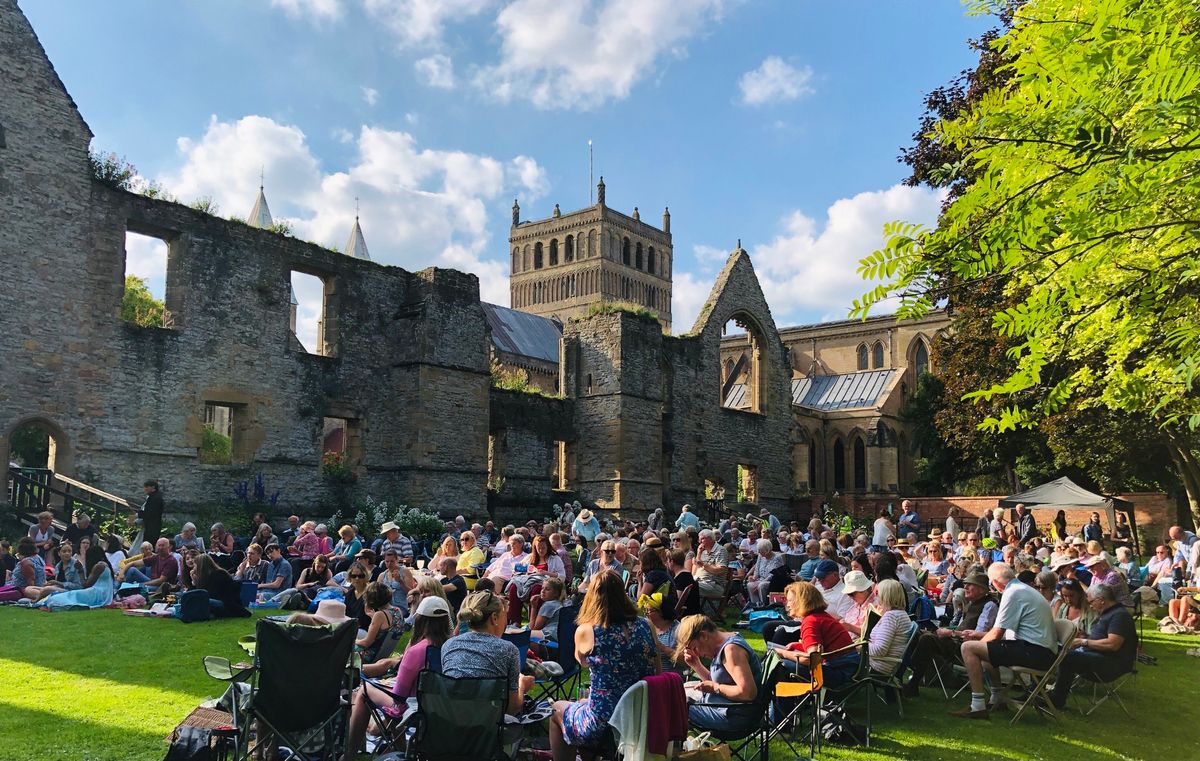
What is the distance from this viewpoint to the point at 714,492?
107 ft

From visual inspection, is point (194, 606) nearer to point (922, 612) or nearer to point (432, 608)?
point (432, 608)

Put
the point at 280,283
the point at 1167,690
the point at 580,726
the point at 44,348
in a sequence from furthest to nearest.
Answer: the point at 280,283 < the point at 44,348 < the point at 1167,690 < the point at 580,726

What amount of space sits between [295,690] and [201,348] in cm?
1609

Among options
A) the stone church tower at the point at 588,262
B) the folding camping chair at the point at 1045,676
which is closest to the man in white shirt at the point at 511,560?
the folding camping chair at the point at 1045,676

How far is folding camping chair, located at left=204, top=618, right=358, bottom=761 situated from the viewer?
238 inches

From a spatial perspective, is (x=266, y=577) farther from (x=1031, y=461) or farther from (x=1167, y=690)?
(x=1031, y=461)

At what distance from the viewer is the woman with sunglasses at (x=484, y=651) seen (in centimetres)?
598

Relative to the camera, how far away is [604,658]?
5875 mm

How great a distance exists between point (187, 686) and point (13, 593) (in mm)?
7133

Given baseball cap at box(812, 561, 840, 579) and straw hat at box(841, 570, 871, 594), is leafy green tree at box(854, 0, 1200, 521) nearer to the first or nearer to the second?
straw hat at box(841, 570, 871, 594)

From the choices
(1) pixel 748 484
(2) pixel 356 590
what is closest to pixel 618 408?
(1) pixel 748 484

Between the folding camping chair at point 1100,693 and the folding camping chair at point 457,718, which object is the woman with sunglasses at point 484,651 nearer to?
the folding camping chair at point 457,718

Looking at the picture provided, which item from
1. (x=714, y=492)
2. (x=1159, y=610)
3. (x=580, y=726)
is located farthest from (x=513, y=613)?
(x=714, y=492)

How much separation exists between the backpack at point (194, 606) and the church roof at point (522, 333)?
163 feet
